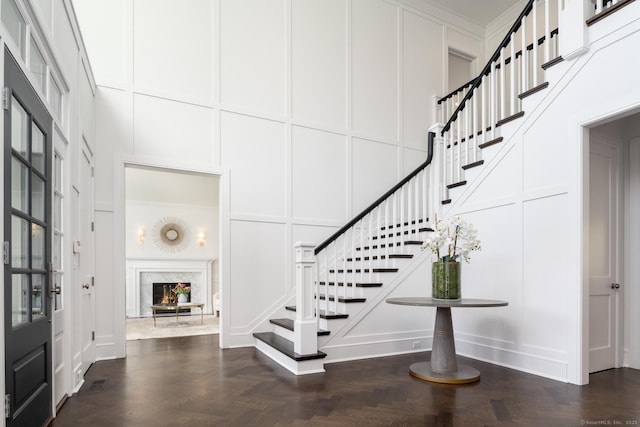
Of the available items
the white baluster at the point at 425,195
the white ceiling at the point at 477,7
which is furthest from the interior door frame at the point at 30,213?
the white ceiling at the point at 477,7

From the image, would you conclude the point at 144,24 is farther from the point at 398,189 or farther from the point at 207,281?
the point at 207,281

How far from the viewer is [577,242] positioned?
141 inches

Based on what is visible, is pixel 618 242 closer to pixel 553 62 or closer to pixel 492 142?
pixel 492 142

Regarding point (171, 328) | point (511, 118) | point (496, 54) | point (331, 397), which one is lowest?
point (171, 328)

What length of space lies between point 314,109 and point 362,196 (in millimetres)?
1432

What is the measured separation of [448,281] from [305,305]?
136 centimetres

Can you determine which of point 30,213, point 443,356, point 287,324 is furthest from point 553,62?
point 30,213

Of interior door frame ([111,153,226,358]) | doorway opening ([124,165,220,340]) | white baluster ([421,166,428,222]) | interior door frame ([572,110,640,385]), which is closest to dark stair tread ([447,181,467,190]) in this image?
white baluster ([421,166,428,222])

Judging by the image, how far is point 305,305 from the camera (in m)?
4.00

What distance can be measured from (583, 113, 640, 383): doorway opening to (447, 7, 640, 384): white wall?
0.10 m

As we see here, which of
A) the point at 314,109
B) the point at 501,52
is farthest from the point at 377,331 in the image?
the point at 501,52

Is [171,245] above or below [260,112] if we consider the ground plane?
below

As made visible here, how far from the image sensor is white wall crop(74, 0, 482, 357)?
15.5 feet

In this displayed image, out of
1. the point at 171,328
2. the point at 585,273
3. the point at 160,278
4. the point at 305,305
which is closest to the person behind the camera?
the point at 585,273
